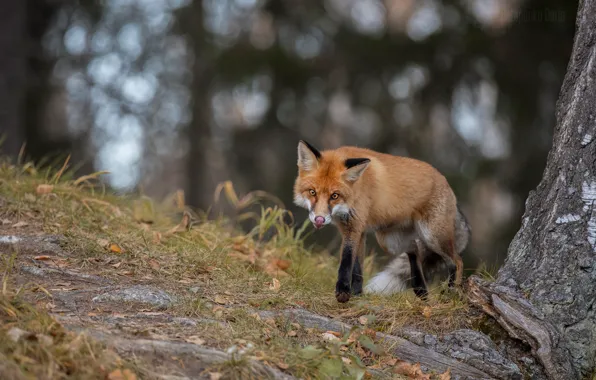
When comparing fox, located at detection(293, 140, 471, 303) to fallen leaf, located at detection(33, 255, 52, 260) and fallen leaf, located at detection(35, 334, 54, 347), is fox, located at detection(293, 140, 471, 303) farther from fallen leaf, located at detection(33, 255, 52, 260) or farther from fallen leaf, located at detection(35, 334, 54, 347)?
fallen leaf, located at detection(35, 334, 54, 347)

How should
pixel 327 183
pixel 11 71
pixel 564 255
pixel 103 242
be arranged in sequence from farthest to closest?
pixel 11 71 < pixel 103 242 < pixel 327 183 < pixel 564 255

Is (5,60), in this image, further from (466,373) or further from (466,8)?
(466,373)

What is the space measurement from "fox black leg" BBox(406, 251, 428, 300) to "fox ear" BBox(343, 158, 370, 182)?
998 mm

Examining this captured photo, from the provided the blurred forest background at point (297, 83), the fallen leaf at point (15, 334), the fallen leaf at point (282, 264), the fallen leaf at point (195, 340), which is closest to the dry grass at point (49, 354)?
the fallen leaf at point (15, 334)

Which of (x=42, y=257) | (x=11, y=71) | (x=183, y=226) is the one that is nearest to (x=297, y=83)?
(x=11, y=71)

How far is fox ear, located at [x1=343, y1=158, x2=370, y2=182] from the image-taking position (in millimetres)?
4465

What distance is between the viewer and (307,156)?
472 centimetres

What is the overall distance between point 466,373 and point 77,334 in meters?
2.23

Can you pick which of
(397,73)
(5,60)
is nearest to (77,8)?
(5,60)

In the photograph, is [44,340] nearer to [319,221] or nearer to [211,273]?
[211,273]

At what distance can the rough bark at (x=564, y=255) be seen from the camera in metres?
3.83

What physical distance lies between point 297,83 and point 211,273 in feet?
26.6

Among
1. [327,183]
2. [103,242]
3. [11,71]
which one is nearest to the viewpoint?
[327,183]

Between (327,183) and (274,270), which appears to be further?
(274,270)
